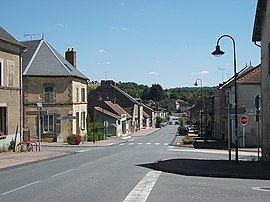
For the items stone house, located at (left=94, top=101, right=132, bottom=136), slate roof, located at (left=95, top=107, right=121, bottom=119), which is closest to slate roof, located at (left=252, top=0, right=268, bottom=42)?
stone house, located at (left=94, top=101, right=132, bottom=136)

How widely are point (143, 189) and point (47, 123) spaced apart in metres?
35.4

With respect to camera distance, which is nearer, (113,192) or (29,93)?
(113,192)

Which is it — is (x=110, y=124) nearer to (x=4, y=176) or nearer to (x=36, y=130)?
(x=36, y=130)

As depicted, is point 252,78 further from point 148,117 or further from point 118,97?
point 148,117

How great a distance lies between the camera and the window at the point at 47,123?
47031mm

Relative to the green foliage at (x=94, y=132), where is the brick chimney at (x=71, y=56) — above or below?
above

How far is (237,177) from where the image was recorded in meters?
16.3

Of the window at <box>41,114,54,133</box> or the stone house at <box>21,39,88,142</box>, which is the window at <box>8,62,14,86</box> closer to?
the stone house at <box>21,39,88,142</box>

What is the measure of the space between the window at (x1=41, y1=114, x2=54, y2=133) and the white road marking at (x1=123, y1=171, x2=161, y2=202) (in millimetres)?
31592

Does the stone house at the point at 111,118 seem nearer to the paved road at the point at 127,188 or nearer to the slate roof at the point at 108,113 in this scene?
the slate roof at the point at 108,113

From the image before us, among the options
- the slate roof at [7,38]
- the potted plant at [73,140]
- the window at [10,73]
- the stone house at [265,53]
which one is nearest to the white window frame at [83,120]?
the potted plant at [73,140]

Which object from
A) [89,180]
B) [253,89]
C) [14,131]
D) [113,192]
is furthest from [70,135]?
[113,192]

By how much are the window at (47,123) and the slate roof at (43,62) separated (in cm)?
453

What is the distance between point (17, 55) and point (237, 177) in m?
21.7
